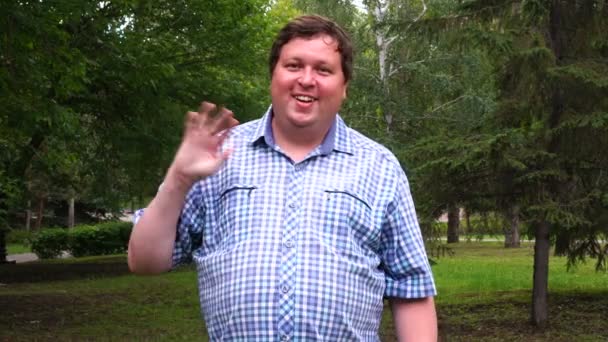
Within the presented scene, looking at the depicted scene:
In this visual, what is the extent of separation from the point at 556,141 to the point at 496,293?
4.72 metres

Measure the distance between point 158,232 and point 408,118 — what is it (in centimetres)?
1564

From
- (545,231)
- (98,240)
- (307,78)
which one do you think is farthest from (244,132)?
(98,240)

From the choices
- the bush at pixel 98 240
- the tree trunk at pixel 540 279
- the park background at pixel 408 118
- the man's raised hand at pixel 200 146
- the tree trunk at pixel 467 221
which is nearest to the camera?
the man's raised hand at pixel 200 146

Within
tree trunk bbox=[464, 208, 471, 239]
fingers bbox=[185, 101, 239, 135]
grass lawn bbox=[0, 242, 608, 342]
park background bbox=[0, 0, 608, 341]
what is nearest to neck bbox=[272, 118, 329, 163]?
fingers bbox=[185, 101, 239, 135]

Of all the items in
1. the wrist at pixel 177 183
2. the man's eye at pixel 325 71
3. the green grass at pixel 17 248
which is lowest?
the green grass at pixel 17 248

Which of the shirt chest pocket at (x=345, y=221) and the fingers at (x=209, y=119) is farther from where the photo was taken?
Result: the shirt chest pocket at (x=345, y=221)

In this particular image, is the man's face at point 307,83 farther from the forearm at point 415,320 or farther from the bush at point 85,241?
the bush at point 85,241

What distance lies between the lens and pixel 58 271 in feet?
76.9

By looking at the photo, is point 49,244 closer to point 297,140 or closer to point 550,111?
point 550,111

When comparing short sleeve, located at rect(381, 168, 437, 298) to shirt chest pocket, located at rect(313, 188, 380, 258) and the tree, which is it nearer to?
shirt chest pocket, located at rect(313, 188, 380, 258)

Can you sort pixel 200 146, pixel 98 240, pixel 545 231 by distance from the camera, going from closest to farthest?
pixel 200 146 → pixel 545 231 → pixel 98 240

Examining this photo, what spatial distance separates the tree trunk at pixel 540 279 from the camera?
11.1 metres

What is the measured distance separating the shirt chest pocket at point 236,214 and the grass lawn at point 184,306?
7998mm

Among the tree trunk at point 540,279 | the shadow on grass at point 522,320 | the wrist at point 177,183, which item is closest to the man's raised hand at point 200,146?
the wrist at point 177,183
